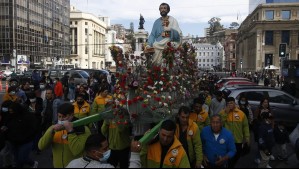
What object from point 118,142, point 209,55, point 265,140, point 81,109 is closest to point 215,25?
point 209,55

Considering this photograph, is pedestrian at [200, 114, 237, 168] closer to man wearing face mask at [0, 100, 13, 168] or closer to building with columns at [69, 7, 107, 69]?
man wearing face mask at [0, 100, 13, 168]

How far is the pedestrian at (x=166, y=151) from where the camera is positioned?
4.01 metres

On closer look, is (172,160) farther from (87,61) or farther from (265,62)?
(87,61)

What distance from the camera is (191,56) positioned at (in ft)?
23.0

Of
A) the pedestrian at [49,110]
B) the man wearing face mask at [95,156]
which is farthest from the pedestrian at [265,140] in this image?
the pedestrian at [49,110]

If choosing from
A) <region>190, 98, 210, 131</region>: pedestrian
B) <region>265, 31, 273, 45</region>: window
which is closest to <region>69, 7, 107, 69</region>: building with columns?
<region>265, 31, 273, 45</region>: window

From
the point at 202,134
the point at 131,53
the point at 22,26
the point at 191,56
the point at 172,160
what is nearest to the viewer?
the point at 172,160

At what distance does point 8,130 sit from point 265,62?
67009 mm

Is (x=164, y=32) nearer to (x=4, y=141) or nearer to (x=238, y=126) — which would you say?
(x=238, y=126)

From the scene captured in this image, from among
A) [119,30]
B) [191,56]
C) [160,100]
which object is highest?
[119,30]

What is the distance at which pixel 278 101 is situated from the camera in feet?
39.2

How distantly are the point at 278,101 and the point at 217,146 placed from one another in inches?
300

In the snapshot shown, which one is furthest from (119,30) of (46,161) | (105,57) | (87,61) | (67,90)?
(46,161)

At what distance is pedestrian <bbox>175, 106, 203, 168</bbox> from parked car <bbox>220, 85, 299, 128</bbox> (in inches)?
254
